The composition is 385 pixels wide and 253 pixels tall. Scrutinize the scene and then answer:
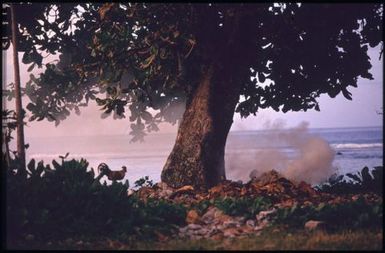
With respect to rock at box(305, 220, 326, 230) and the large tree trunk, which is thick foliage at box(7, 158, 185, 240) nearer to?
rock at box(305, 220, 326, 230)

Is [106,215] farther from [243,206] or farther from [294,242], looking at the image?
[294,242]

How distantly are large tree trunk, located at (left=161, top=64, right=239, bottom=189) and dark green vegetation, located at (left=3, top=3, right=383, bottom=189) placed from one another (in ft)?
0.10

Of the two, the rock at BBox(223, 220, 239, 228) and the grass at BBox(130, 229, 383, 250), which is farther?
the rock at BBox(223, 220, 239, 228)

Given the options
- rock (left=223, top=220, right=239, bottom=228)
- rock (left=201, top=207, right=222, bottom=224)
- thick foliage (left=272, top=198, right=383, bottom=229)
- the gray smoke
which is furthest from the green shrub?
the gray smoke

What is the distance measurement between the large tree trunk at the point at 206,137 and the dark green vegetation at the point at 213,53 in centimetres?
3

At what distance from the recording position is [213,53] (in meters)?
15.5

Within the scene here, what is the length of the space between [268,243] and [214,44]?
8174 millimetres

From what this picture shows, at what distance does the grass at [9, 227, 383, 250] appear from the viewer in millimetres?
8211

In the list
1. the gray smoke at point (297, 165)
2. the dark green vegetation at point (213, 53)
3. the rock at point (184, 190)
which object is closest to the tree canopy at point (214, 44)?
the dark green vegetation at point (213, 53)

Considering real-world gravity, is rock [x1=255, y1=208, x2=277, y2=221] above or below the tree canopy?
below

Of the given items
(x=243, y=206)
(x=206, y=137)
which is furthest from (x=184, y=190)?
(x=243, y=206)

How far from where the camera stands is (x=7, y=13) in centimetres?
1568

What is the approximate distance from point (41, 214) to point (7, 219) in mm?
600

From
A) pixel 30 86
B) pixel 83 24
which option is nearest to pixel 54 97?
pixel 30 86
